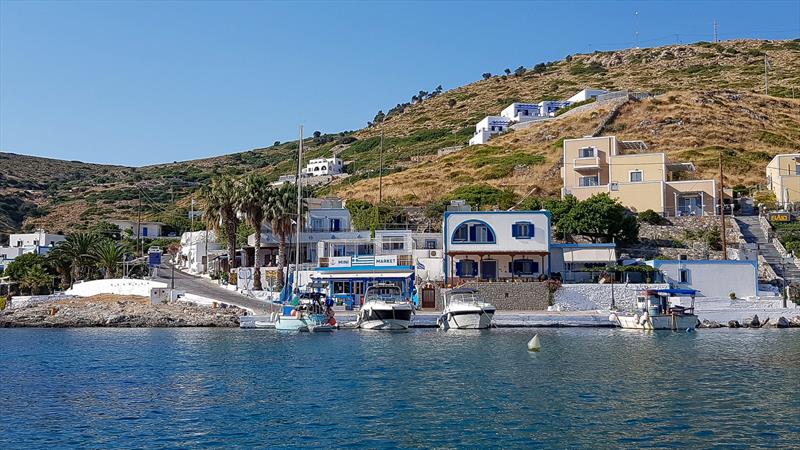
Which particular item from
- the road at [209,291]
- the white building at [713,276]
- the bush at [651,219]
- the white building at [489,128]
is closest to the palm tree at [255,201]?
the road at [209,291]

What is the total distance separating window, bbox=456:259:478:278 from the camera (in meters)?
62.4

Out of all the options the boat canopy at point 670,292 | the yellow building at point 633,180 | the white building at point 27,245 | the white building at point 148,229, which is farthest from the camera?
the white building at point 148,229

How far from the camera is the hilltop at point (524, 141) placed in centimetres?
10706

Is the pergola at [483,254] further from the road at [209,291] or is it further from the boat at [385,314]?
the road at [209,291]

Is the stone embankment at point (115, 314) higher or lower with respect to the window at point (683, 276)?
lower

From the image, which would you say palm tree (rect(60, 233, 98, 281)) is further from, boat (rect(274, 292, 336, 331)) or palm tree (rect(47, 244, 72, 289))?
boat (rect(274, 292, 336, 331))

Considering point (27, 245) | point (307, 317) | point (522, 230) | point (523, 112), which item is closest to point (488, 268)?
point (522, 230)

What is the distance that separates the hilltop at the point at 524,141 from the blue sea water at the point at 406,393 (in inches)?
2205

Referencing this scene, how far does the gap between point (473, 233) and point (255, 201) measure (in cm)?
1744

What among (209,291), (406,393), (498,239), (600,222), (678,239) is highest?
(600,222)

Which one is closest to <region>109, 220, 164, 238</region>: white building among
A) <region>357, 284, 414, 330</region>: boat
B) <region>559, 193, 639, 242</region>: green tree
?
<region>559, 193, 639, 242</region>: green tree

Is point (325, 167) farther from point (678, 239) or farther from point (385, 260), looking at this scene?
point (678, 239)

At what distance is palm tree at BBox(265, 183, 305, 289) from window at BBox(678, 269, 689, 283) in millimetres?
29440

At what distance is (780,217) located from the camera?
240 ft
